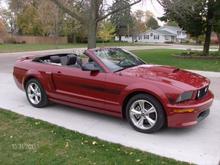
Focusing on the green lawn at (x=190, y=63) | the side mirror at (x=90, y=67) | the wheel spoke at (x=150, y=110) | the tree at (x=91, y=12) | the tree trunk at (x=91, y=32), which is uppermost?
the tree at (x=91, y=12)

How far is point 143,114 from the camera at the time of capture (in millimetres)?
5207

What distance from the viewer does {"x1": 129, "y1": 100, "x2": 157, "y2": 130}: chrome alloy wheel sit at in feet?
16.8

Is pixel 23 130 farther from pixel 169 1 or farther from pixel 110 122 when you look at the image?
pixel 169 1

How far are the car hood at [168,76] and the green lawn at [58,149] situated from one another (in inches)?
51.5

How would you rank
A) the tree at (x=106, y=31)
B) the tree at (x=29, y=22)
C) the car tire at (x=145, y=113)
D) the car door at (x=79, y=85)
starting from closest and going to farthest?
the car tire at (x=145, y=113) → the car door at (x=79, y=85) → the tree at (x=29, y=22) → the tree at (x=106, y=31)

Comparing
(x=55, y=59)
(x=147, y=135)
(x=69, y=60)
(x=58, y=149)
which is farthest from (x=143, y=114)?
(x=55, y=59)

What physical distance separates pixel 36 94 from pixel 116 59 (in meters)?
2.07

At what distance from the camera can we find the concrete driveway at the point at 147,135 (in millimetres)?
4434

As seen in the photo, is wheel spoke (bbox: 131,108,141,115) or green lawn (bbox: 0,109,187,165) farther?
wheel spoke (bbox: 131,108,141,115)

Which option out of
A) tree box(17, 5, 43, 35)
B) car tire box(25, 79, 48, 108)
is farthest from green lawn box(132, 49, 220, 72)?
tree box(17, 5, 43, 35)

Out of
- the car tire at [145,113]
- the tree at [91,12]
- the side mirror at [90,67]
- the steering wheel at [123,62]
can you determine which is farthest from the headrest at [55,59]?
the tree at [91,12]

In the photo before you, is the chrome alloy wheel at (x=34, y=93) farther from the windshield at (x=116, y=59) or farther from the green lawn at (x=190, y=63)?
the green lawn at (x=190, y=63)

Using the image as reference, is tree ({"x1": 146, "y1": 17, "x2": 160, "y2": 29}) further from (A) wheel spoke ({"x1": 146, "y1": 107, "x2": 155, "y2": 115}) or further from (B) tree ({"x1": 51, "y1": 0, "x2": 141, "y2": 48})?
(A) wheel spoke ({"x1": 146, "y1": 107, "x2": 155, "y2": 115})

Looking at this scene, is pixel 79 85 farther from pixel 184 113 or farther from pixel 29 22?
pixel 29 22
